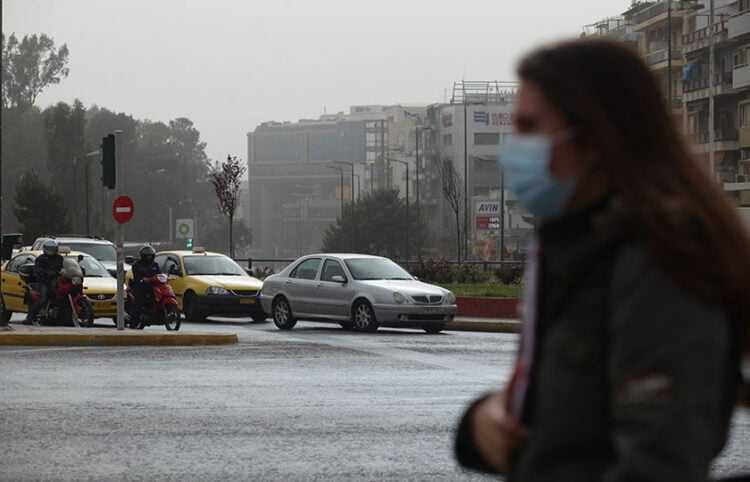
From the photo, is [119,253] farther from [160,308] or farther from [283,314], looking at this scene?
[283,314]

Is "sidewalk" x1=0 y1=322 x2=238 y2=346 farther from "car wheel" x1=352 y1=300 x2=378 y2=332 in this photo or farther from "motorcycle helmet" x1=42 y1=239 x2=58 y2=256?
"car wheel" x1=352 y1=300 x2=378 y2=332

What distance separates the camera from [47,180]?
402 ft

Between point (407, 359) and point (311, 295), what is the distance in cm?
834

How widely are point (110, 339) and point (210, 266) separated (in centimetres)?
1114

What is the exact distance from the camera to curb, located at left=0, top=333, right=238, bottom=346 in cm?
2086

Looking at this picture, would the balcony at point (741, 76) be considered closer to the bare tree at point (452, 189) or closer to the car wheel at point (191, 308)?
the bare tree at point (452, 189)

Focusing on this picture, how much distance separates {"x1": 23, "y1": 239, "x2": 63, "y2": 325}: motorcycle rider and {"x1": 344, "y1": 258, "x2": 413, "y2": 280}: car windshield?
4918mm

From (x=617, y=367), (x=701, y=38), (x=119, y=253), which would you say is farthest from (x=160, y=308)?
(x=701, y=38)

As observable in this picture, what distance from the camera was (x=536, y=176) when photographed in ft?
7.63

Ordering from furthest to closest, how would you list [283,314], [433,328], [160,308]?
1. [283,314]
2. [433,328]
3. [160,308]

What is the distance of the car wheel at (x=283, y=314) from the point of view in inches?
1069

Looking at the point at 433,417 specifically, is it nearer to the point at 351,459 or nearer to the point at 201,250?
the point at 351,459

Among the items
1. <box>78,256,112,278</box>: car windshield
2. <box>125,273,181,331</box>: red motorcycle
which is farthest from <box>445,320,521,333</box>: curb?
<box>78,256,112,278</box>: car windshield

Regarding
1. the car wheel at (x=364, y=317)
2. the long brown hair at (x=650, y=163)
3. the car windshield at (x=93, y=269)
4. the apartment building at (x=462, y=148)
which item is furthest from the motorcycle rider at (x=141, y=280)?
the apartment building at (x=462, y=148)
